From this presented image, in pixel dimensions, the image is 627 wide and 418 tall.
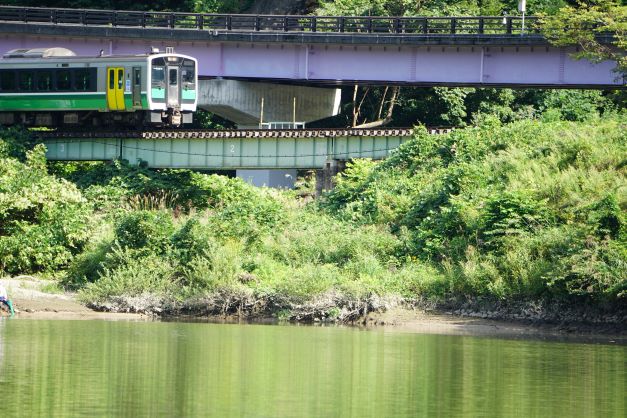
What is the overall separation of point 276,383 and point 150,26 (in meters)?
40.8

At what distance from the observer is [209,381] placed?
21.3m

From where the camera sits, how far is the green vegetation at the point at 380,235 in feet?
106

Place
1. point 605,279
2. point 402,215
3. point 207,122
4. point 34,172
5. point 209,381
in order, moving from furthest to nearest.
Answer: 1. point 207,122
2. point 34,172
3. point 402,215
4. point 605,279
5. point 209,381

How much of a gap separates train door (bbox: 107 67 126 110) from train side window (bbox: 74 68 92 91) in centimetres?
91

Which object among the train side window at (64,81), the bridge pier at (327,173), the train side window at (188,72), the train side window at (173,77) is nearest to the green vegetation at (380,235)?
the bridge pier at (327,173)

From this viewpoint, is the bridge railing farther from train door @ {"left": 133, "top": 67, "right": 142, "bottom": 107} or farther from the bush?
the bush

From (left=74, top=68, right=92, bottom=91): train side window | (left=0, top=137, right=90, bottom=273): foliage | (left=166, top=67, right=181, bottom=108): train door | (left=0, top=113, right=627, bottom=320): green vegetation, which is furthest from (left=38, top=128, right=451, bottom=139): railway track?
(left=0, top=137, right=90, bottom=273): foliage

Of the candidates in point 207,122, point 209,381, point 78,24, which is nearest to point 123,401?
point 209,381

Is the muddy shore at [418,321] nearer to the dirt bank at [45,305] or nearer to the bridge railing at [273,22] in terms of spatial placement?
the dirt bank at [45,305]

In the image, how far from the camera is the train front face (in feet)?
163

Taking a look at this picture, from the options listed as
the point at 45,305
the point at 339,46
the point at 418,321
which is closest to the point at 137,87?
the point at 339,46

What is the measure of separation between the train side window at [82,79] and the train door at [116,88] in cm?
91

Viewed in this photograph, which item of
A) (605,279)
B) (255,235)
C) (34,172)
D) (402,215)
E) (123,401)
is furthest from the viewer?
(34,172)

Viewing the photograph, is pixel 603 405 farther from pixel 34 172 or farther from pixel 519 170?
pixel 34 172
